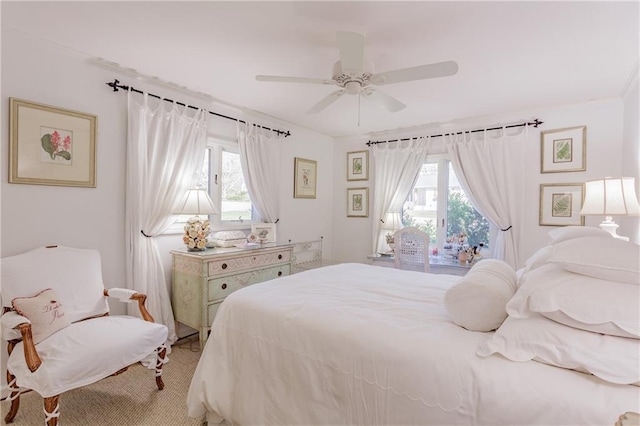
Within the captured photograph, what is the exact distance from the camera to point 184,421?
1.91 m

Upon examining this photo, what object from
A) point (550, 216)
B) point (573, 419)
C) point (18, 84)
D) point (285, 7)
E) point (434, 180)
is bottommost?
point (573, 419)

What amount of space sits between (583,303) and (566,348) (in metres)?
0.17

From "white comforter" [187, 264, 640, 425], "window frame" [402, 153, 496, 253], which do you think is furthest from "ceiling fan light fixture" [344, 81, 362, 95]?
"window frame" [402, 153, 496, 253]

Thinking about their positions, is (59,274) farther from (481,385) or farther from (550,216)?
(550,216)

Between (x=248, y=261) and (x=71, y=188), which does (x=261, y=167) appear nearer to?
(x=248, y=261)

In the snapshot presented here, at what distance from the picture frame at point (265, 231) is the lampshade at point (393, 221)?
5.37 ft

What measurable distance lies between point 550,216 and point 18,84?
16.4 ft

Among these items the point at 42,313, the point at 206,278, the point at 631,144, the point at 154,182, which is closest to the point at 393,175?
the point at 631,144

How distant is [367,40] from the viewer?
2115mm

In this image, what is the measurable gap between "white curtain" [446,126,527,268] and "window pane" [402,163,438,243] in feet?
1.51

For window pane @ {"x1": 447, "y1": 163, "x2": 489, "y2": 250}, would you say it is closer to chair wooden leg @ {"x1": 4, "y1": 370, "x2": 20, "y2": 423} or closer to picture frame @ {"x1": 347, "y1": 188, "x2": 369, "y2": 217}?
picture frame @ {"x1": 347, "y1": 188, "x2": 369, "y2": 217}

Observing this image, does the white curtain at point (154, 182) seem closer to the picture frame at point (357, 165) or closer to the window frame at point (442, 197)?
the picture frame at point (357, 165)

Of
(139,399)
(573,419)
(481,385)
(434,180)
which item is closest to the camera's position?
(573,419)

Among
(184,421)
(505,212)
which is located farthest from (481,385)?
(505,212)
